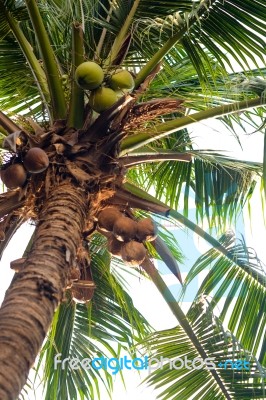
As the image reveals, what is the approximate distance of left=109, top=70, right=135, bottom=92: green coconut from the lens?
295 centimetres

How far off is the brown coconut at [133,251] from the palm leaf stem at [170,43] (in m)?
0.88

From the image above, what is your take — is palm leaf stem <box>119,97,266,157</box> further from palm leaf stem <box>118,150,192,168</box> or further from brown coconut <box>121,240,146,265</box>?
brown coconut <box>121,240,146,265</box>

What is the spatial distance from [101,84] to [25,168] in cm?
55

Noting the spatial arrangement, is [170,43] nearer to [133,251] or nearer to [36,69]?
[36,69]

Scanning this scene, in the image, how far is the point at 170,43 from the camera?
3320mm

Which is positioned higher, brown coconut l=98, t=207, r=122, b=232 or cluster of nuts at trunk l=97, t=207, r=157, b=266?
brown coconut l=98, t=207, r=122, b=232

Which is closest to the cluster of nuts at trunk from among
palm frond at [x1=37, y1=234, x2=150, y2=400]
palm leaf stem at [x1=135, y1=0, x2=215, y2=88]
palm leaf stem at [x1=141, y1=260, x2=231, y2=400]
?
palm leaf stem at [x1=141, y1=260, x2=231, y2=400]

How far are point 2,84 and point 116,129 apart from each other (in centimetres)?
163

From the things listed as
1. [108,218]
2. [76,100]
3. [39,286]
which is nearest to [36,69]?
[76,100]

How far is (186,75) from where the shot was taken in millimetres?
4371

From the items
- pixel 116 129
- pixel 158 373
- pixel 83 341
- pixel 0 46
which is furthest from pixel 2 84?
pixel 158 373

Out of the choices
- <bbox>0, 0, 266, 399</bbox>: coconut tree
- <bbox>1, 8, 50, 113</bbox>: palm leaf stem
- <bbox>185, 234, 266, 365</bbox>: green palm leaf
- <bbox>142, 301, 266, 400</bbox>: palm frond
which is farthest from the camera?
<bbox>185, 234, 266, 365</bbox>: green palm leaf

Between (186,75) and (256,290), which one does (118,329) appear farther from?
(186,75)

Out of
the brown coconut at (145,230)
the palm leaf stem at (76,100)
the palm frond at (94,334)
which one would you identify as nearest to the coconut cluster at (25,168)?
the palm leaf stem at (76,100)
